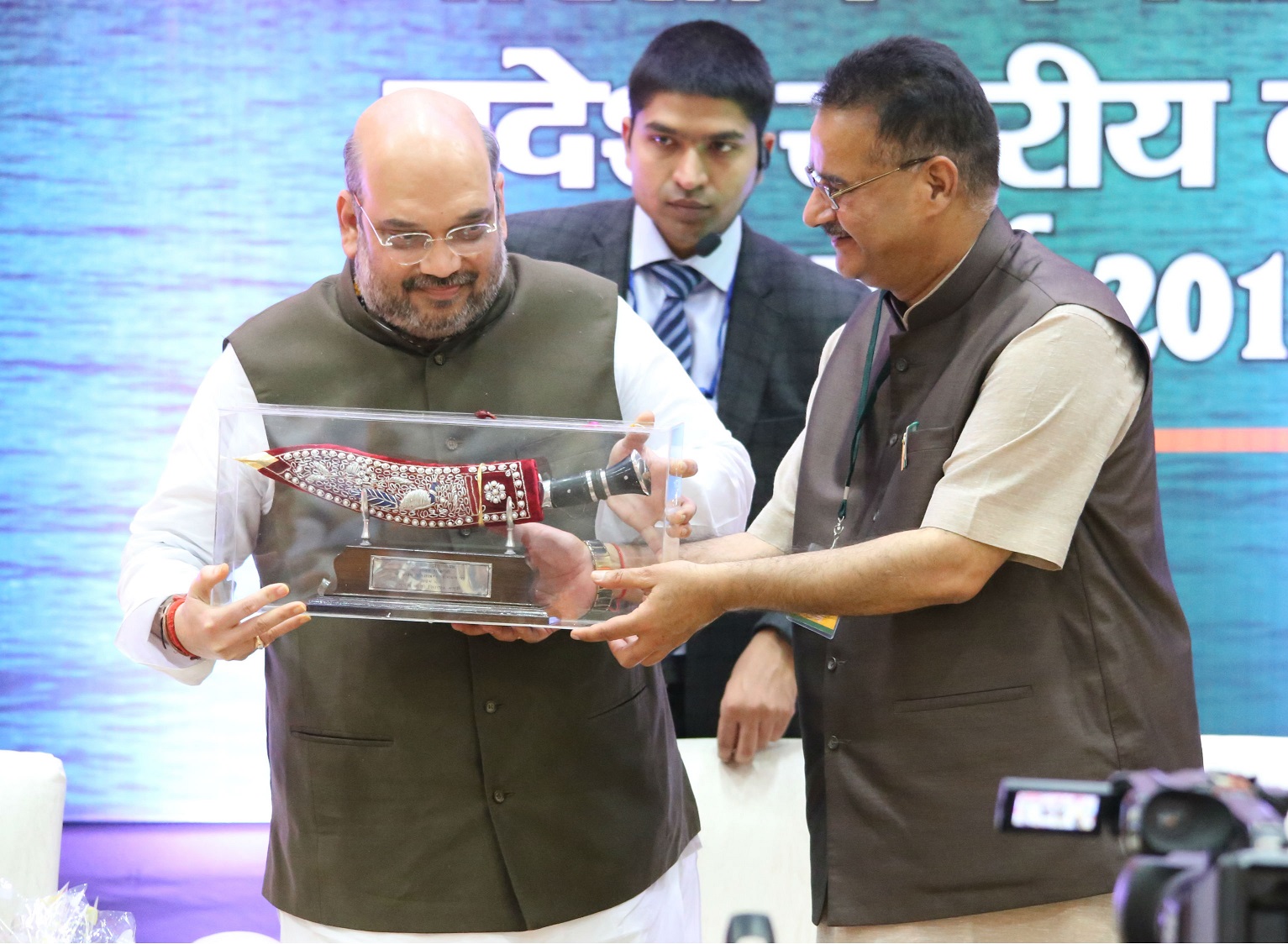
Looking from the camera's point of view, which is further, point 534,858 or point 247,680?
point 247,680

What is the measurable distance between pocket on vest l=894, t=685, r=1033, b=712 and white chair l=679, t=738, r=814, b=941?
73 cm

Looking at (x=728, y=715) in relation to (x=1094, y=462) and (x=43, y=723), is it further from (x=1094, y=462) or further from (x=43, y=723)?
(x=43, y=723)

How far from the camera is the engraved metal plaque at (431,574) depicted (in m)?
2.06

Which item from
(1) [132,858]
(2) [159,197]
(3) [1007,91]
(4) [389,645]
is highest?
(3) [1007,91]

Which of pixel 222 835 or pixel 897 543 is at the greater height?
pixel 897 543

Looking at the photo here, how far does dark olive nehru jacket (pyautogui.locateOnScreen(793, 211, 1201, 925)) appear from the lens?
2107 mm

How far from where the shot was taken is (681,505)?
7.19 feet

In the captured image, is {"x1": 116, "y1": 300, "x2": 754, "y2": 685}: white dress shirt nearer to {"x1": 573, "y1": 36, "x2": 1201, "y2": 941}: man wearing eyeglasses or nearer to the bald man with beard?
the bald man with beard

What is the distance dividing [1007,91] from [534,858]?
100 inches

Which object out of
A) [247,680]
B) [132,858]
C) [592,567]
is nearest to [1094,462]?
[592,567]

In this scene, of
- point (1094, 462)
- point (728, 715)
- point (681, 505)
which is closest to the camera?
point (1094, 462)

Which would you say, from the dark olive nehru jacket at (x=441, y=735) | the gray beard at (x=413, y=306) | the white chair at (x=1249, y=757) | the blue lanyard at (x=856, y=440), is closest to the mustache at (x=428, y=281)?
the gray beard at (x=413, y=306)

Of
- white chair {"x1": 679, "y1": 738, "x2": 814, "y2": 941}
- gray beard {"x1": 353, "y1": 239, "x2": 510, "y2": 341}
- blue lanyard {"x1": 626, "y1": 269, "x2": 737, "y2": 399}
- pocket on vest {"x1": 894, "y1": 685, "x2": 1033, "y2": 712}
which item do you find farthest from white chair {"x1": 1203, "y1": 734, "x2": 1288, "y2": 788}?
gray beard {"x1": 353, "y1": 239, "x2": 510, "y2": 341}

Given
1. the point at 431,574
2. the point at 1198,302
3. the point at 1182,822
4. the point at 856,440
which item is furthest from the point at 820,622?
the point at 1198,302
